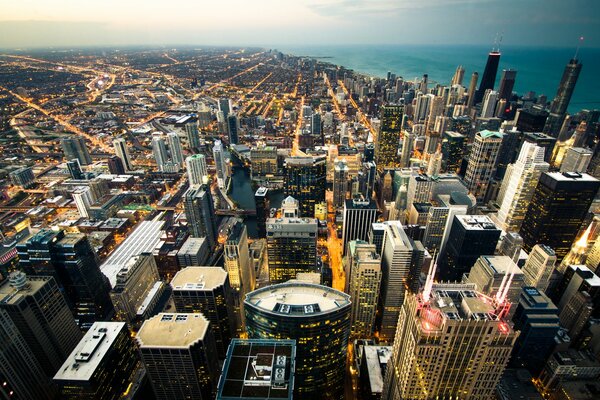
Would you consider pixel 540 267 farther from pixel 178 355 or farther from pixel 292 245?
pixel 178 355


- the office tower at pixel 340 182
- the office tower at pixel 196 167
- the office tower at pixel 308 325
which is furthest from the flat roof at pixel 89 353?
Result: the office tower at pixel 340 182

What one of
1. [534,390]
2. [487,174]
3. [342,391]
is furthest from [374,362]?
[487,174]

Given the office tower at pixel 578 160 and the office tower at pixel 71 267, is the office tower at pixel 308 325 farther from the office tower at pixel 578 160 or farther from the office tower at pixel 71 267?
the office tower at pixel 578 160

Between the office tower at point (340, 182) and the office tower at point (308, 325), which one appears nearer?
the office tower at point (308, 325)

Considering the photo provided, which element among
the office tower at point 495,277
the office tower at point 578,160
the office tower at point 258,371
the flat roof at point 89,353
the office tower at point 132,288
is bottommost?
the office tower at point 132,288

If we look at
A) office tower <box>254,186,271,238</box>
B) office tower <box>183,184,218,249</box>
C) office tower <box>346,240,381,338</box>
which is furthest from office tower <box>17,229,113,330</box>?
office tower <box>346,240,381,338</box>

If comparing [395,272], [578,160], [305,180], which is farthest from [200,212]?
[578,160]

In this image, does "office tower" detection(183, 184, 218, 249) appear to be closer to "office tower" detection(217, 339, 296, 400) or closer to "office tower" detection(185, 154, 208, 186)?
"office tower" detection(185, 154, 208, 186)

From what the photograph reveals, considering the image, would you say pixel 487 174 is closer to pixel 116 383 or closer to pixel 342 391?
pixel 342 391
